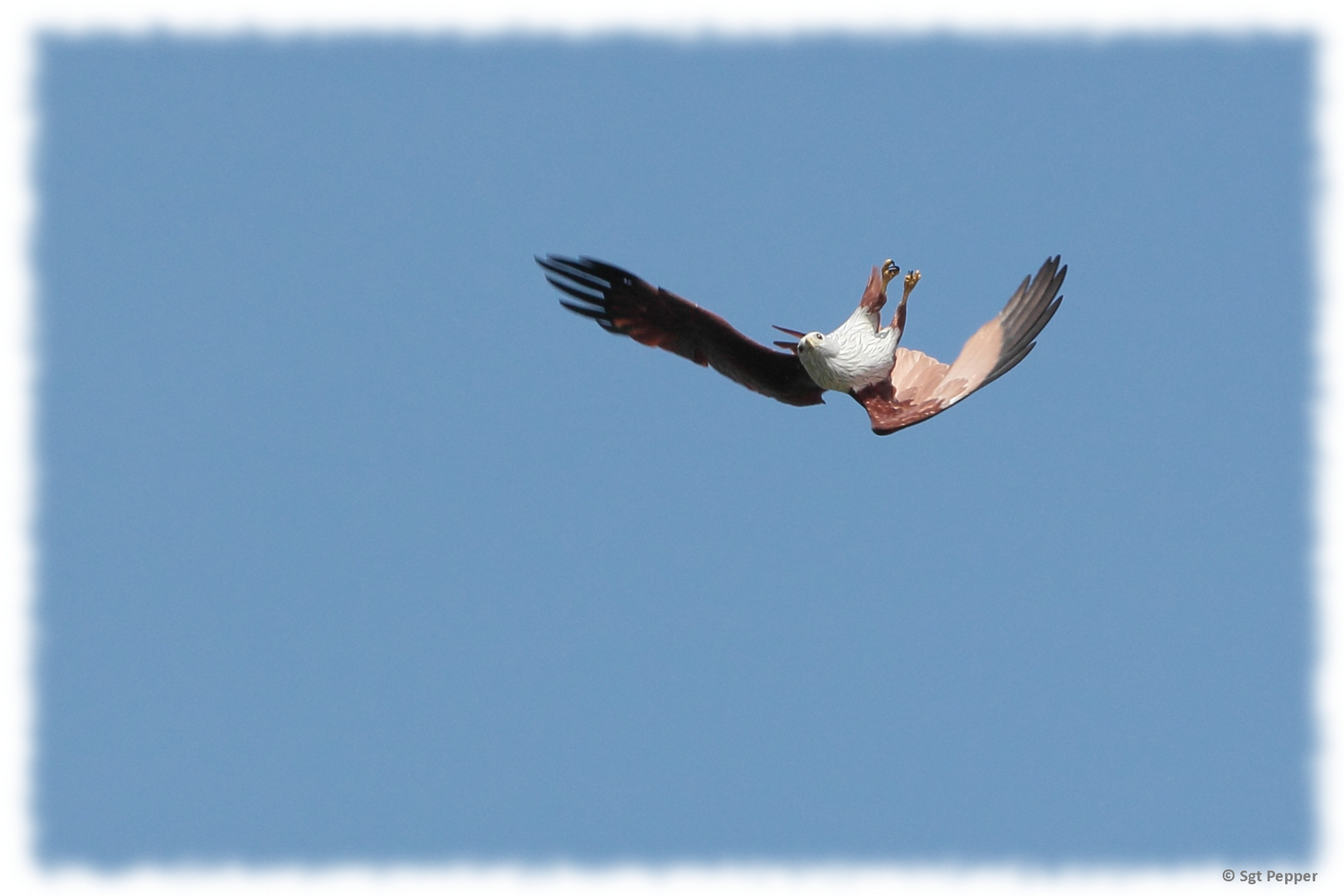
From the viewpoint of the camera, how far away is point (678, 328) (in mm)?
14695

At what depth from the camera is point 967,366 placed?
14.2 meters

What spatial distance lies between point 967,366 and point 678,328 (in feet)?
7.04

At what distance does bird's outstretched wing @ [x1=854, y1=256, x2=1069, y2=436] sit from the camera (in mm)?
13820

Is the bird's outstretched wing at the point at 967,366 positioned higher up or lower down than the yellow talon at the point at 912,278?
lower down

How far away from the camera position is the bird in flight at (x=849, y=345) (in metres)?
13.9

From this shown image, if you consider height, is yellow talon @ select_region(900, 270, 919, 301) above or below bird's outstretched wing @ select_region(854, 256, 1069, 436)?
above

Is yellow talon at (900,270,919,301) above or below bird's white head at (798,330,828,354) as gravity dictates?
above

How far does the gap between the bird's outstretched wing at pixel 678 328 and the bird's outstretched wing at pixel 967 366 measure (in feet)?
2.04

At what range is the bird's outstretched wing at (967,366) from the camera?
1382 cm

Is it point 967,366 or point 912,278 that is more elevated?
point 912,278

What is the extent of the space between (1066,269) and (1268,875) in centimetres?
460

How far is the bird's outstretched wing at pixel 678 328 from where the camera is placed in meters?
14.4

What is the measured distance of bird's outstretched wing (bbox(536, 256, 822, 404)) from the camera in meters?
14.4

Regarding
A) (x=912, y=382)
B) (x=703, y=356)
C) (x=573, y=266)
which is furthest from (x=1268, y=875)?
(x=573, y=266)
